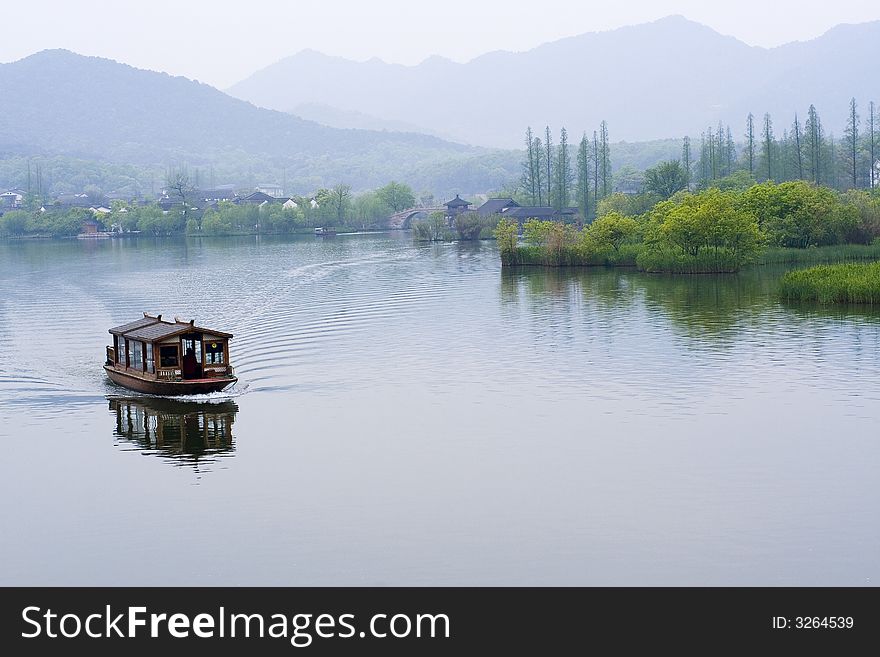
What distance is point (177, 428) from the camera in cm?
3250

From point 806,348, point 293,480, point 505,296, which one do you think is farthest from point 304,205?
point 293,480

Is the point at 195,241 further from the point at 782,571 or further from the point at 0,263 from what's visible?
the point at 782,571

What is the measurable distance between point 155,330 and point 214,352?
2.32 meters

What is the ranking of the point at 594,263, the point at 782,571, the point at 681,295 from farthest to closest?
the point at 594,263 < the point at 681,295 < the point at 782,571

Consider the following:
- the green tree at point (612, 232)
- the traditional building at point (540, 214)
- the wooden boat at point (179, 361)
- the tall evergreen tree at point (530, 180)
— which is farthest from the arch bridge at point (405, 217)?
the wooden boat at point (179, 361)

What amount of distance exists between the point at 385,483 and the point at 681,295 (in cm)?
3782

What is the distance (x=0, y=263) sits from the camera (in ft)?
355

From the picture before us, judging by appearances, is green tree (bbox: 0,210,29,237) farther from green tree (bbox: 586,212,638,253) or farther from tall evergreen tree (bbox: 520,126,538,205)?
green tree (bbox: 586,212,638,253)

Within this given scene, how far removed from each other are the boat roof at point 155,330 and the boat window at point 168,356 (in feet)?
1.36

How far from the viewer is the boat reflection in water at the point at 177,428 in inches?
1167

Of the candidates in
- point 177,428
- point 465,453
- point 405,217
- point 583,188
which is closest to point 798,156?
point 583,188

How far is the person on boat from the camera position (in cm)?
3650

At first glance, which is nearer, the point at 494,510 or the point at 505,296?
the point at 494,510

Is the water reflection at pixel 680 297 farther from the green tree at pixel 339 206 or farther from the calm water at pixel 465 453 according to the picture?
the green tree at pixel 339 206
